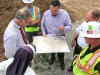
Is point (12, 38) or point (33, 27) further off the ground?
point (12, 38)

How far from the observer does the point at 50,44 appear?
428cm

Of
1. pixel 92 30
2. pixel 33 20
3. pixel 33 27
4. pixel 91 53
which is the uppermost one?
pixel 92 30

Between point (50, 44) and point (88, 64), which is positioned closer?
point (88, 64)

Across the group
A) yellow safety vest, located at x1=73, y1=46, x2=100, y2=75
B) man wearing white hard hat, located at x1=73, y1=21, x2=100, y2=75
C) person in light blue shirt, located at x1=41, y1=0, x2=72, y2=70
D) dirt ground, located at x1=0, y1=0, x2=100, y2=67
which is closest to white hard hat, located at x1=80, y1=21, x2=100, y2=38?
man wearing white hard hat, located at x1=73, y1=21, x2=100, y2=75

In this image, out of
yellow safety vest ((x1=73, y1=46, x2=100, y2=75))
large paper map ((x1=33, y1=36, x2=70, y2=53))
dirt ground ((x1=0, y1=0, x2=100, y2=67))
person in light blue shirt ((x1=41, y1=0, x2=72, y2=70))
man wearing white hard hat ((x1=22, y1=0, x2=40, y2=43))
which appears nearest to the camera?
yellow safety vest ((x1=73, y1=46, x2=100, y2=75))

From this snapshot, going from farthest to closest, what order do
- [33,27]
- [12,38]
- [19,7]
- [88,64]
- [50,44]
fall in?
[19,7] < [33,27] < [50,44] < [12,38] < [88,64]

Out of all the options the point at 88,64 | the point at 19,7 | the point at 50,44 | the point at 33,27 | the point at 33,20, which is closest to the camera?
the point at 88,64

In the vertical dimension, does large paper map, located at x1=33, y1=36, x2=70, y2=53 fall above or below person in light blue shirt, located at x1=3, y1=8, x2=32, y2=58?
below

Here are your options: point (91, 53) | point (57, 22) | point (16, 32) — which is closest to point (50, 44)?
point (57, 22)

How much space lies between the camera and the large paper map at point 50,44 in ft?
13.3

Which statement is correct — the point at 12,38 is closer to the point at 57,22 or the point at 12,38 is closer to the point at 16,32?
the point at 16,32

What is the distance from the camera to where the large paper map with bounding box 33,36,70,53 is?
4.07 m

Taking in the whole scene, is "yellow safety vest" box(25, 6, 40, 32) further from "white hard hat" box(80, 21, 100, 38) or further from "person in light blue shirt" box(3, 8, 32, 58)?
"white hard hat" box(80, 21, 100, 38)

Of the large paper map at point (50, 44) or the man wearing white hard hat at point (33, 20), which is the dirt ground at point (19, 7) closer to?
the man wearing white hard hat at point (33, 20)
